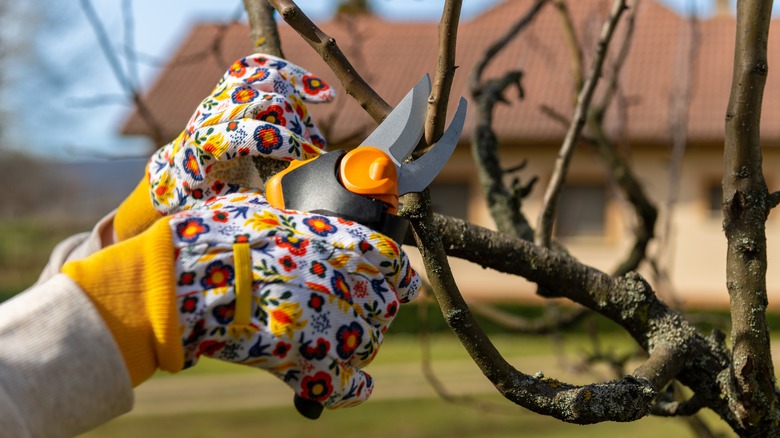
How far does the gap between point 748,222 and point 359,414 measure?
765 centimetres

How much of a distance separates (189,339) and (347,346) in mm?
152

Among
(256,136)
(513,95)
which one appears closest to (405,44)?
(513,95)

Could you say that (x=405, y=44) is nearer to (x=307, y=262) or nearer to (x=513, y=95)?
A: (x=513, y=95)

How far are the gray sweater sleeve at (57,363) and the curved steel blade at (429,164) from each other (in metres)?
0.36

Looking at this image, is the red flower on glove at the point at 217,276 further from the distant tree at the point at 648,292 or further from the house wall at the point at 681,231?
the house wall at the point at 681,231

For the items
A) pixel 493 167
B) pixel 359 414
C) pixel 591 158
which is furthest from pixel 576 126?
pixel 591 158

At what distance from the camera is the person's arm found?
2.63ft

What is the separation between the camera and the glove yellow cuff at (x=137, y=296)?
0.84 metres

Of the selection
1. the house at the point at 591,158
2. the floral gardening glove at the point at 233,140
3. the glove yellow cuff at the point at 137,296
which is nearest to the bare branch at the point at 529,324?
the floral gardening glove at the point at 233,140

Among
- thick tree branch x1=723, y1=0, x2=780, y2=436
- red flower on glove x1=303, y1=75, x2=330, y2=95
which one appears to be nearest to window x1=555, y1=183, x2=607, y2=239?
thick tree branch x1=723, y1=0, x2=780, y2=436

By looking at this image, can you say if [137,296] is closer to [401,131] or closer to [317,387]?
[317,387]

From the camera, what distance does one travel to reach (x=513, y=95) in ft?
49.3

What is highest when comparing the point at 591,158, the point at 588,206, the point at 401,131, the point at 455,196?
the point at 591,158

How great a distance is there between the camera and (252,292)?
2.90ft
